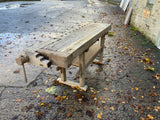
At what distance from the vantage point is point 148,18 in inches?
218

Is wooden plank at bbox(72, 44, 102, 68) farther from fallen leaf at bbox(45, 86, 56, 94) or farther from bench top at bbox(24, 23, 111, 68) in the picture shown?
fallen leaf at bbox(45, 86, 56, 94)

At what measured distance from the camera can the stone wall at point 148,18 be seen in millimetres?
4896

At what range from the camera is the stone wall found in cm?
490

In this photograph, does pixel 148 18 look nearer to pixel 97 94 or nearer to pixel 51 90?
pixel 97 94

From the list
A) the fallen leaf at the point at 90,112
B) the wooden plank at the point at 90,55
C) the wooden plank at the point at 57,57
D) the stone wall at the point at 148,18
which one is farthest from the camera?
the stone wall at the point at 148,18

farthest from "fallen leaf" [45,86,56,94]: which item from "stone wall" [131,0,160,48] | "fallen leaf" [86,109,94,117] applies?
"stone wall" [131,0,160,48]

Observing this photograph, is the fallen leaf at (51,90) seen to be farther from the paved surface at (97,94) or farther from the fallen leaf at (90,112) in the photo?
the fallen leaf at (90,112)

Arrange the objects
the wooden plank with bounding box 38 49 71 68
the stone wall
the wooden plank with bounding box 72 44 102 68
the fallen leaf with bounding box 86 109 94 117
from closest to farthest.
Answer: the wooden plank with bounding box 38 49 71 68, the fallen leaf with bounding box 86 109 94 117, the wooden plank with bounding box 72 44 102 68, the stone wall

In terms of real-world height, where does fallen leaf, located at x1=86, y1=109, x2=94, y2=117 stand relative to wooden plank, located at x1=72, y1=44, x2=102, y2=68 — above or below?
below

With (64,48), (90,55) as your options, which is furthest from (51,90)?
(64,48)

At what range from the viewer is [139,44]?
16.9 feet

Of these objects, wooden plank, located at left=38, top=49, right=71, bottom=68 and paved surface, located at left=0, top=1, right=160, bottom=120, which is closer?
wooden plank, located at left=38, top=49, right=71, bottom=68

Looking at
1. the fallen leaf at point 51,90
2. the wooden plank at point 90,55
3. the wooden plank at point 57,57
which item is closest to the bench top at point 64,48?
the wooden plank at point 57,57

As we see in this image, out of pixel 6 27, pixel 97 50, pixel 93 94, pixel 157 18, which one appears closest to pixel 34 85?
pixel 93 94
